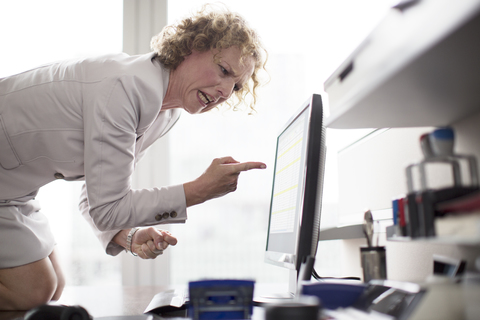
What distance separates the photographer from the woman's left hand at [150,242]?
1120 mm

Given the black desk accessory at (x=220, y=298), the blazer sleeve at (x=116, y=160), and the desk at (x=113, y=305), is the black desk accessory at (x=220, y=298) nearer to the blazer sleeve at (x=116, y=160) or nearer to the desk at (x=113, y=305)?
the desk at (x=113, y=305)

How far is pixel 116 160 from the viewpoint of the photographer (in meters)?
1.01

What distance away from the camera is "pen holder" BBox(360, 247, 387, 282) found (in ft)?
2.04

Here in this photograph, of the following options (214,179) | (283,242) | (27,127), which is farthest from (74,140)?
(283,242)

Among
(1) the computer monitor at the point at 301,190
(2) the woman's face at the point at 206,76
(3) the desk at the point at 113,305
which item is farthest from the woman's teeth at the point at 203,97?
(3) the desk at the point at 113,305

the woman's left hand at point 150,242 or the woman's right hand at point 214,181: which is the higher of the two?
the woman's right hand at point 214,181

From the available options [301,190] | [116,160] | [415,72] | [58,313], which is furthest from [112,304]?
[415,72]

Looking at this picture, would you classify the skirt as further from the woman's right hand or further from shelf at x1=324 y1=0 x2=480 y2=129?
shelf at x1=324 y1=0 x2=480 y2=129

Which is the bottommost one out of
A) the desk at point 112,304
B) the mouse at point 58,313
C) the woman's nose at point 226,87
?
the desk at point 112,304

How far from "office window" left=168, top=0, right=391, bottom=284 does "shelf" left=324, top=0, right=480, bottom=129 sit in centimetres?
146

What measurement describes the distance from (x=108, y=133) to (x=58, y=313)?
0.52 meters

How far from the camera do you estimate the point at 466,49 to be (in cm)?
40

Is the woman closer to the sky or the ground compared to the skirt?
closer to the sky

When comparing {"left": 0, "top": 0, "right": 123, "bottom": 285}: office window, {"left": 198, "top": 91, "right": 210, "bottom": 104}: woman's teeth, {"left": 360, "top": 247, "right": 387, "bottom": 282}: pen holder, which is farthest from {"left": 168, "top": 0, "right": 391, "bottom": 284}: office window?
{"left": 360, "top": 247, "right": 387, "bottom": 282}: pen holder
